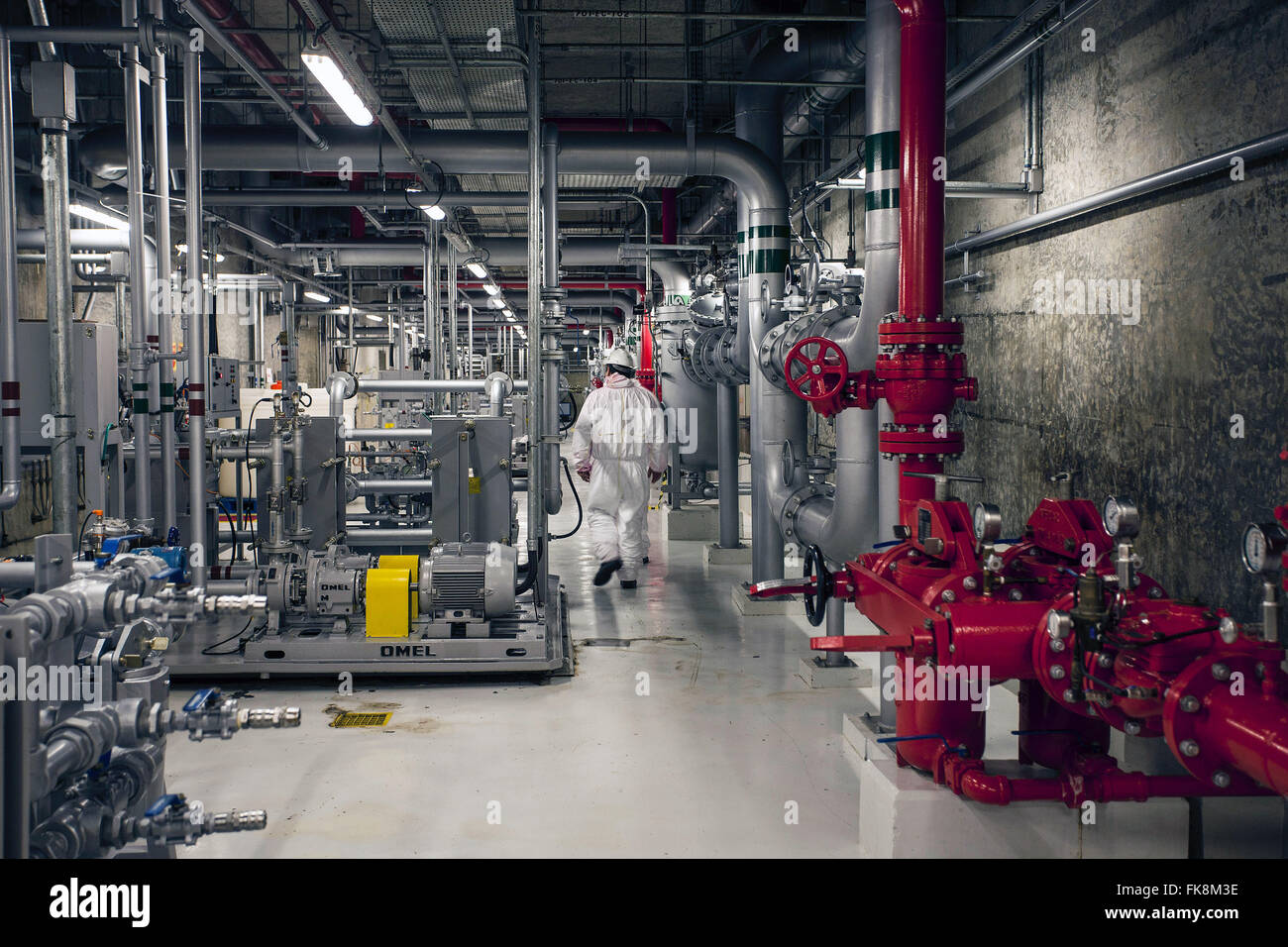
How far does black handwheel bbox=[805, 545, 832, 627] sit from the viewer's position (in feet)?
9.09

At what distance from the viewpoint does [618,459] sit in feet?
22.2

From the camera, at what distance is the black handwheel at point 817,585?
109 inches

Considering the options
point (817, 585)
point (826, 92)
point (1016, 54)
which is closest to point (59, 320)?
point (817, 585)

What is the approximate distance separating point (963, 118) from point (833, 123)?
3201 millimetres

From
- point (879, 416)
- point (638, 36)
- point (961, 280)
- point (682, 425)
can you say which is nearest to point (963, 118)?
point (961, 280)

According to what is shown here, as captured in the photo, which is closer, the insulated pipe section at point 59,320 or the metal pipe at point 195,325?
the insulated pipe section at point 59,320

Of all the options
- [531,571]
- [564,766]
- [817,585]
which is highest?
[817,585]

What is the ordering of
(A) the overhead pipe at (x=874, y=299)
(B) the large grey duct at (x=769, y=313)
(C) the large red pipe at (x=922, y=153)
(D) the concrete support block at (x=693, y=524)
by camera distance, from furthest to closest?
(D) the concrete support block at (x=693, y=524) → (B) the large grey duct at (x=769, y=313) → (A) the overhead pipe at (x=874, y=299) → (C) the large red pipe at (x=922, y=153)

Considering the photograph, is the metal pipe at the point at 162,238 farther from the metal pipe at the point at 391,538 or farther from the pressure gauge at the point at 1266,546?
the pressure gauge at the point at 1266,546

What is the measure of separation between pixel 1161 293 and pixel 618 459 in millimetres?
3683

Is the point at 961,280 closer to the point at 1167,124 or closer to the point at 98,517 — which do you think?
the point at 1167,124

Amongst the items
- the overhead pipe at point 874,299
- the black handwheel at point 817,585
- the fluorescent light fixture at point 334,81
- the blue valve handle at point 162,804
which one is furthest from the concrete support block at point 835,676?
the fluorescent light fixture at point 334,81

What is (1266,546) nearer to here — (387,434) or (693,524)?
(387,434)

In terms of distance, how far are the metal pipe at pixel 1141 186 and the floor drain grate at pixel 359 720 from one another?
3.89 m
